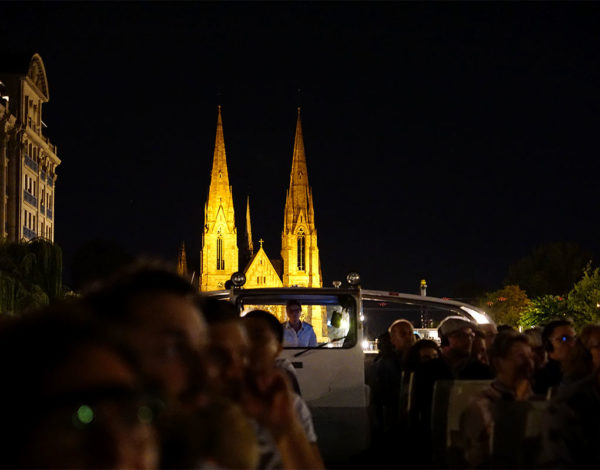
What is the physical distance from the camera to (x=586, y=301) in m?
62.6

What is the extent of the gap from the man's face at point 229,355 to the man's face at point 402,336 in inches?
342

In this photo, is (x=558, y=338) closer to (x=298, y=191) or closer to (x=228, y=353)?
(x=228, y=353)

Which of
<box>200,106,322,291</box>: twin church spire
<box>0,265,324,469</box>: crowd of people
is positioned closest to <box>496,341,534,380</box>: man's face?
<box>0,265,324,469</box>: crowd of people

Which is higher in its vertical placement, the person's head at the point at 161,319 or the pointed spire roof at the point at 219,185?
the pointed spire roof at the point at 219,185

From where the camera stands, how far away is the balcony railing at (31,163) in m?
61.1

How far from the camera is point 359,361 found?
11.1 m

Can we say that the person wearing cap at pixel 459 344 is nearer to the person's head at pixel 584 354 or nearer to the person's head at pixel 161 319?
the person's head at pixel 584 354

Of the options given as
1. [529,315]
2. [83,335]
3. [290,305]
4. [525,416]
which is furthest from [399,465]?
[529,315]

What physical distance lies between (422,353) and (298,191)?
108 metres

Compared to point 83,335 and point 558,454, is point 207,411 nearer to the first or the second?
point 83,335

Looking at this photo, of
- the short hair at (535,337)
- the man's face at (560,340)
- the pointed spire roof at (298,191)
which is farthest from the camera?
the pointed spire roof at (298,191)

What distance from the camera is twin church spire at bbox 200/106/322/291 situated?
11469 cm

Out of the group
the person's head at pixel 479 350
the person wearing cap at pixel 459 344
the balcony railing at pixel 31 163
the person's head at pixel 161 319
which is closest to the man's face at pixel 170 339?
the person's head at pixel 161 319

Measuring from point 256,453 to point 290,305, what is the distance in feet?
28.6
